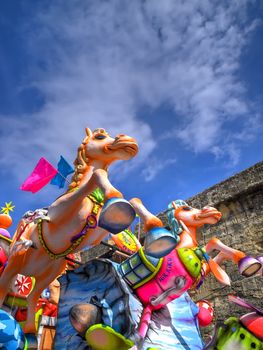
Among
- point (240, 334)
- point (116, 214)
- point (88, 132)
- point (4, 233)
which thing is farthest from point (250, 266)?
point (4, 233)

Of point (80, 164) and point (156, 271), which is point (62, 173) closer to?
point (80, 164)

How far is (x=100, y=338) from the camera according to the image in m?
1.99

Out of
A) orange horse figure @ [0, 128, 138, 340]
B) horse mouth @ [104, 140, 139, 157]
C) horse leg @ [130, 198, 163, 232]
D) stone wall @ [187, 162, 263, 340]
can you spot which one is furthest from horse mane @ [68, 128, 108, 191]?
stone wall @ [187, 162, 263, 340]

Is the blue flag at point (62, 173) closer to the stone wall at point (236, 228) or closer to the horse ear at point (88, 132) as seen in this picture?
the horse ear at point (88, 132)

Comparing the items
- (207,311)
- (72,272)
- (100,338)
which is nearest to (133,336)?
(100,338)

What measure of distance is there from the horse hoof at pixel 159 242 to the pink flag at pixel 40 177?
7.01 feet

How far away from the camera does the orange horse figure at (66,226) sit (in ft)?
8.82

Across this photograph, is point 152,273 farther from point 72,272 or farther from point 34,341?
point 34,341

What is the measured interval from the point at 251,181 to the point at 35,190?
2.75 meters

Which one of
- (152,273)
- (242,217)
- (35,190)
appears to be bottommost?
(152,273)

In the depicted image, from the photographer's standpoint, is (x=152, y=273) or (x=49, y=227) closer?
(x=152, y=273)

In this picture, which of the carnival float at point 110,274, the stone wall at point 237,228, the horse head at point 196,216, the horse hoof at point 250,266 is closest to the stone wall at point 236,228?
the stone wall at point 237,228

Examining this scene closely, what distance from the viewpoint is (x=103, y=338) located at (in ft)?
6.54

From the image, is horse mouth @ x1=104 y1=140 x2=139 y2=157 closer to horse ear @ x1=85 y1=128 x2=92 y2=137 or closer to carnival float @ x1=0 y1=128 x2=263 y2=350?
carnival float @ x1=0 y1=128 x2=263 y2=350
